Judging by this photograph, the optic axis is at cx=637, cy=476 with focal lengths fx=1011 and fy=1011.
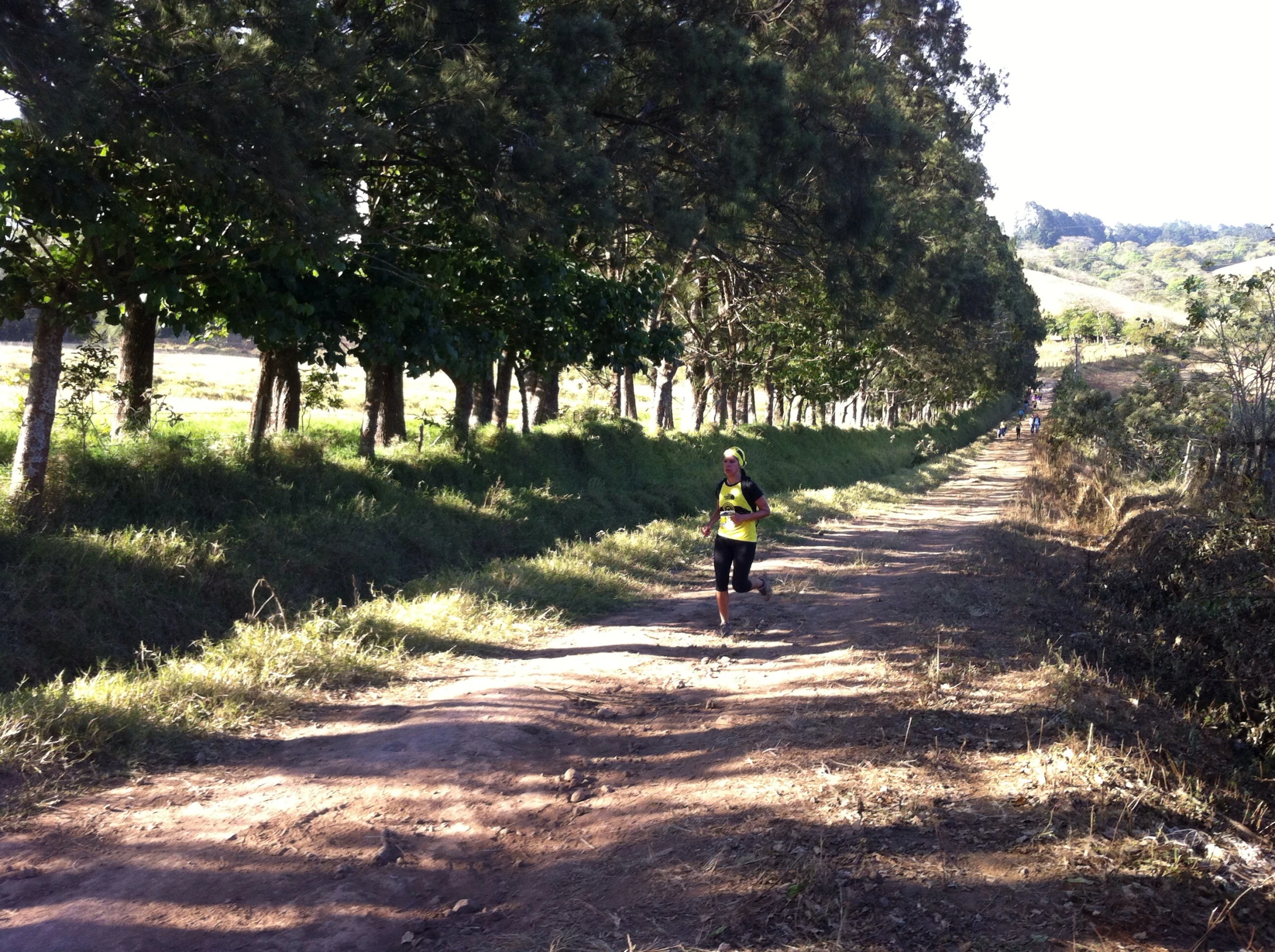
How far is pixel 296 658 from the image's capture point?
260 inches

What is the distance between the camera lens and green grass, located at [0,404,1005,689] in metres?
8.52

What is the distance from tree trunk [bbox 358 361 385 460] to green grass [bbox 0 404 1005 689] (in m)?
0.21

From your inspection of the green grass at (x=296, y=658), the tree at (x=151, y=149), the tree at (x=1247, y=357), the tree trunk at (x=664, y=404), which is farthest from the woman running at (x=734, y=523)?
the tree trunk at (x=664, y=404)

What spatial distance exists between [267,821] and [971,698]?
4149mm

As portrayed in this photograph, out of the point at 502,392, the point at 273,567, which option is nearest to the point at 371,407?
the point at 502,392

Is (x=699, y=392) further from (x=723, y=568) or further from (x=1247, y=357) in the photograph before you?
(x=723, y=568)

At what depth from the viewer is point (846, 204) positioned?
46.7ft

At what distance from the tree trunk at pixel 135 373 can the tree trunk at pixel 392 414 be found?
372cm

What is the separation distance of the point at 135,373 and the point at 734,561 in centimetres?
794

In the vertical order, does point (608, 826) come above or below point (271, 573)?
below

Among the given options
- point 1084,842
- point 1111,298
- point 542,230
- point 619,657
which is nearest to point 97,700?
point 619,657

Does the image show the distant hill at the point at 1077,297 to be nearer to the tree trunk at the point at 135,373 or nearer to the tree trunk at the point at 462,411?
the tree trunk at the point at 462,411

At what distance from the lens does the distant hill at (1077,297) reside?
12312 cm

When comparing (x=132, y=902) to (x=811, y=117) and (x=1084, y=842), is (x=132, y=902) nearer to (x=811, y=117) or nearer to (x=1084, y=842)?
(x=1084, y=842)
